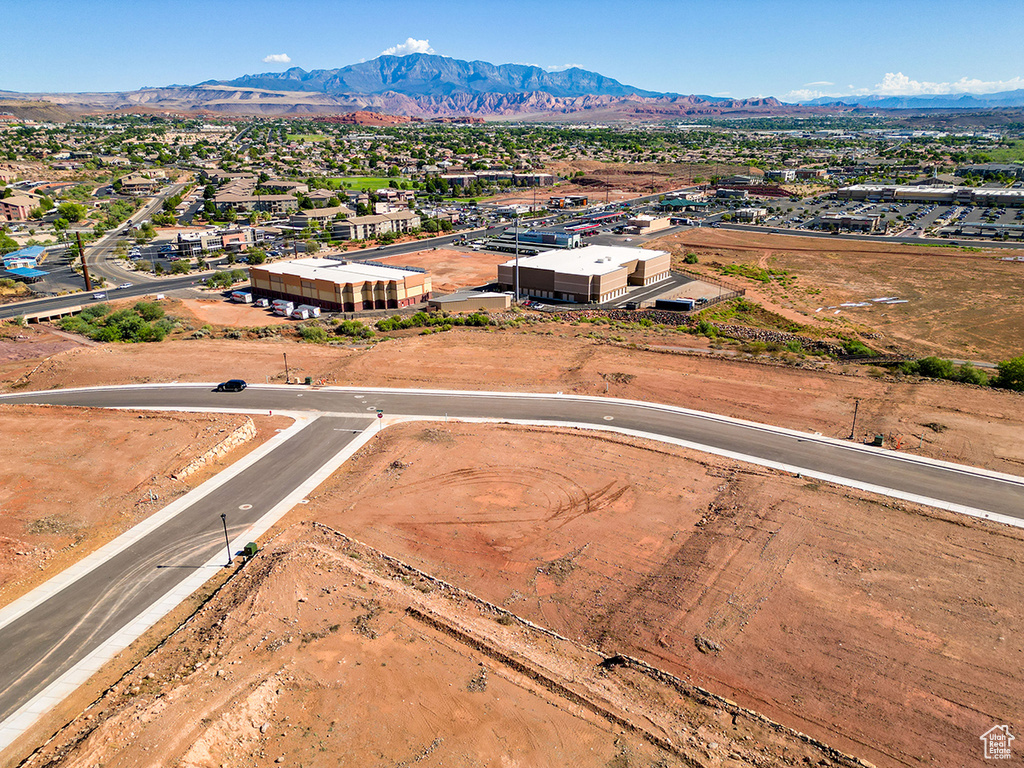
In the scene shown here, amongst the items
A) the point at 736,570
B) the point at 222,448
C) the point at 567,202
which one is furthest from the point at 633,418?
the point at 567,202

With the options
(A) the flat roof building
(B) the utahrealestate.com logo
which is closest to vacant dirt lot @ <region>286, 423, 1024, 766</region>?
(B) the utahrealestate.com logo

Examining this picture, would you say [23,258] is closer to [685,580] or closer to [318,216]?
[318,216]

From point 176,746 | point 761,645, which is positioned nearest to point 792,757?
point 761,645

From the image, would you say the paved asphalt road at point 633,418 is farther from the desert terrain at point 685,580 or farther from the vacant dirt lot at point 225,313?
the vacant dirt lot at point 225,313

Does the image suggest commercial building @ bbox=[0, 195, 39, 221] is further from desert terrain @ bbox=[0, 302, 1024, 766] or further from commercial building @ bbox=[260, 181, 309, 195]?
desert terrain @ bbox=[0, 302, 1024, 766]

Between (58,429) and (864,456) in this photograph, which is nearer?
(864,456)

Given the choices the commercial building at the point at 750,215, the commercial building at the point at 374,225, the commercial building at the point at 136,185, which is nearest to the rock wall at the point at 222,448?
the commercial building at the point at 374,225

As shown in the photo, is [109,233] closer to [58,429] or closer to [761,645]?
[58,429]
